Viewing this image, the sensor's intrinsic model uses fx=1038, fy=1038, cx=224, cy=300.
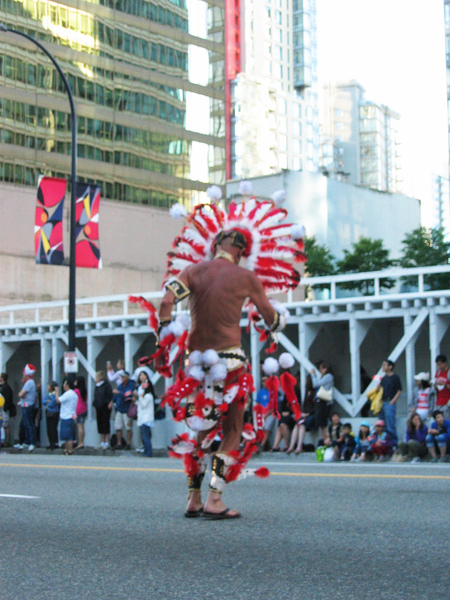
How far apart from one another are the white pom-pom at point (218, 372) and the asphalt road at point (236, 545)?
36.5 inches

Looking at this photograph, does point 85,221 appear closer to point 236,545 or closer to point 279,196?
point 279,196

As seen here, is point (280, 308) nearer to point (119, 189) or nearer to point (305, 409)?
point (305, 409)

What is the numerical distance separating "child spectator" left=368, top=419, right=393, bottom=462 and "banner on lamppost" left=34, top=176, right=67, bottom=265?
440 inches

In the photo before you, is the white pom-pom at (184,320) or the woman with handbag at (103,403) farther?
the woman with handbag at (103,403)

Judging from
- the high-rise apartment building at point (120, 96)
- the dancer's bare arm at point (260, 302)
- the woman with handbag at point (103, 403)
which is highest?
the high-rise apartment building at point (120, 96)

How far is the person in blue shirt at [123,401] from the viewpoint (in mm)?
20969

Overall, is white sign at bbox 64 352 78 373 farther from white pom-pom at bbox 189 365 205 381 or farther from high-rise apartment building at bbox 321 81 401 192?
high-rise apartment building at bbox 321 81 401 192

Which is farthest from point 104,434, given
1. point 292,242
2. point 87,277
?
point 87,277

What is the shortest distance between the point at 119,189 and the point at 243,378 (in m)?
45.0

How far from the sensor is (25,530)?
6.19 m

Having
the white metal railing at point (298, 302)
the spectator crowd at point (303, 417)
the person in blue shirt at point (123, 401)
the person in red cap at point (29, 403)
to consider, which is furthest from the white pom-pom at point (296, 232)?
the person in red cap at point (29, 403)

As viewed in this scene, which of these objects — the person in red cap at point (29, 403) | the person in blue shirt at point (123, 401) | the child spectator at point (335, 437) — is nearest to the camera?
the child spectator at point (335, 437)

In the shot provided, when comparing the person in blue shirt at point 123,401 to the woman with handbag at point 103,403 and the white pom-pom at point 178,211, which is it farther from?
the white pom-pom at point 178,211

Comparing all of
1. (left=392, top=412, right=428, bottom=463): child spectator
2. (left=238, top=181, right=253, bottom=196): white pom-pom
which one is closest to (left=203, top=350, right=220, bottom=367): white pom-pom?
(left=238, top=181, right=253, bottom=196): white pom-pom
